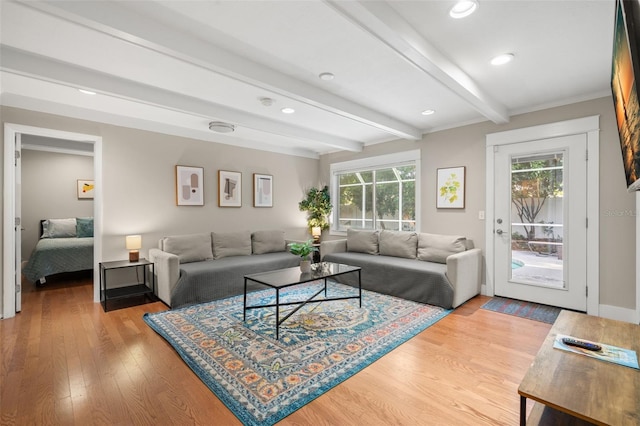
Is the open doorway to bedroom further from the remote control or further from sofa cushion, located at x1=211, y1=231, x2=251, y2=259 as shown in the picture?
the remote control

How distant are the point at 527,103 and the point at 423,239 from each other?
6.91 feet

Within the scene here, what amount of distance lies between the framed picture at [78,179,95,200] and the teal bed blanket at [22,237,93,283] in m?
1.70

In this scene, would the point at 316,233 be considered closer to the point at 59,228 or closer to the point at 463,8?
the point at 463,8

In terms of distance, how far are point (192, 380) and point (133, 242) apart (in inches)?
96.5

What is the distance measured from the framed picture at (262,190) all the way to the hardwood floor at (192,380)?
9.25ft

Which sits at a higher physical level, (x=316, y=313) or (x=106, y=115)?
(x=106, y=115)

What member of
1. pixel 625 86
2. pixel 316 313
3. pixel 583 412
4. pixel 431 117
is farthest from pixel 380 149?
pixel 583 412

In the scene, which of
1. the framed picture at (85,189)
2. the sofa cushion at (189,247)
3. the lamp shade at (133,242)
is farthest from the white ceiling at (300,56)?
the framed picture at (85,189)

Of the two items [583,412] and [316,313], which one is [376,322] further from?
[583,412]

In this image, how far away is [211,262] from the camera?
416 cm

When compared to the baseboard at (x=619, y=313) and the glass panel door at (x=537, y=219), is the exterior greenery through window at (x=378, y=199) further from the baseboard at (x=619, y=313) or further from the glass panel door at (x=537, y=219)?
the baseboard at (x=619, y=313)

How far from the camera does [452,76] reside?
8.22 feet

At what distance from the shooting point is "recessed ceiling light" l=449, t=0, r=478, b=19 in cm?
179

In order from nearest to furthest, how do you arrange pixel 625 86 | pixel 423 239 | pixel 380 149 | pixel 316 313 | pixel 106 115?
1. pixel 625 86
2. pixel 316 313
3. pixel 106 115
4. pixel 423 239
5. pixel 380 149
